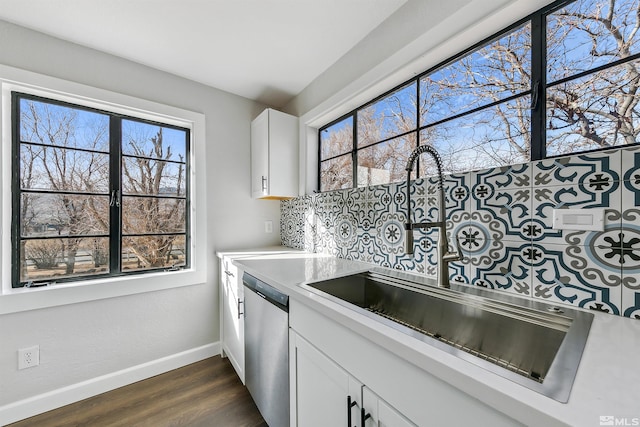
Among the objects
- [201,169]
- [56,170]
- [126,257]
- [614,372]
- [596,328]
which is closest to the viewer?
[614,372]

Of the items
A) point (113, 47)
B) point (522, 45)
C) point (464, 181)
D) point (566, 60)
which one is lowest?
point (464, 181)

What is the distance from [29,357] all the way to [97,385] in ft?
1.40

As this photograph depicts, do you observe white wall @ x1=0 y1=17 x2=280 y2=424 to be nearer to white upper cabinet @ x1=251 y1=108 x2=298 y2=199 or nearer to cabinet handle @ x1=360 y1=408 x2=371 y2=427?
white upper cabinet @ x1=251 y1=108 x2=298 y2=199

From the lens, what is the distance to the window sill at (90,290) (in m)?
1.46

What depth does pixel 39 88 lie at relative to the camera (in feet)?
4.99

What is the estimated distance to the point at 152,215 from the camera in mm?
1957

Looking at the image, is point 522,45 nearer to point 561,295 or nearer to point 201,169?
point 561,295

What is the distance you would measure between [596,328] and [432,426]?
56cm

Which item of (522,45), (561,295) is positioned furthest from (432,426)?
(522,45)

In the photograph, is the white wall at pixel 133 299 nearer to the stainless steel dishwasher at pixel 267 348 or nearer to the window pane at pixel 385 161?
the stainless steel dishwasher at pixel 267 348

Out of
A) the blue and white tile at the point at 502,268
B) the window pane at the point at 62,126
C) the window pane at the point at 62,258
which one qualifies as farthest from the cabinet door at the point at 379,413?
the window pane at the point at 62,126

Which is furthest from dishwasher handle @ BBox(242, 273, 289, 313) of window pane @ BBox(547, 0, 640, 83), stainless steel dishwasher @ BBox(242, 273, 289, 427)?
window pane @ BBox(547, 0, 640, 83)

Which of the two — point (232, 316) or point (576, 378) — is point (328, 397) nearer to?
point (576, 378)

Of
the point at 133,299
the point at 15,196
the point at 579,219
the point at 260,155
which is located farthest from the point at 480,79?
the point at 15,196
